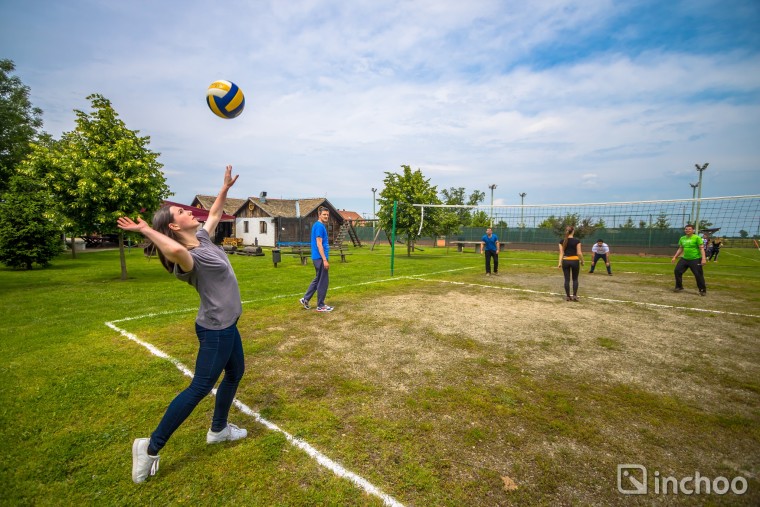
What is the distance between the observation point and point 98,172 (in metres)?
10.8

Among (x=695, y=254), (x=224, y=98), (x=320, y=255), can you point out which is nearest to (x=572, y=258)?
(x=695, y=254)

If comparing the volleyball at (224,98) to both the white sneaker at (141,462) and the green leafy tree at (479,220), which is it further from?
the green leafy tree at (479,220)

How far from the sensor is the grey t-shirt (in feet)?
8.47

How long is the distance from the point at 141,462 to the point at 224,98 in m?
4.79

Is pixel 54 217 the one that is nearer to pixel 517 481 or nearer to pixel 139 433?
pixel 139 433

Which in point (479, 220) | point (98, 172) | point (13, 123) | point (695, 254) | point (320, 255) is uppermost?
point (13, 123)

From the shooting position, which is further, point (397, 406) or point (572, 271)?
point (572, 271)

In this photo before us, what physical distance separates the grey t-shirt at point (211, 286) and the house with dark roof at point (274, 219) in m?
30.5

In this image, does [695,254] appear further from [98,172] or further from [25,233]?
[25,233]

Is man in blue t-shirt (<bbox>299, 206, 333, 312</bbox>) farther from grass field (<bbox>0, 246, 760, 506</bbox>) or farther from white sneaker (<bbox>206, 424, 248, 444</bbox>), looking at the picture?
white sneaker (<bbox>206, 424, 248, 444</bbox>)

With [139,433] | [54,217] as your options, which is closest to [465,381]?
[139,433]

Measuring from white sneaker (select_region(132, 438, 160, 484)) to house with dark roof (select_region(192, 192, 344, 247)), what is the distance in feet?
100

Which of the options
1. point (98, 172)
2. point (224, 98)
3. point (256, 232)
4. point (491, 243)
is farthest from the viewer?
point (256, 232)

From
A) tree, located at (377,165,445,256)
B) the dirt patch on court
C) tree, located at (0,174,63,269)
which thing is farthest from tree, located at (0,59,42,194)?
the dirt patch on court
